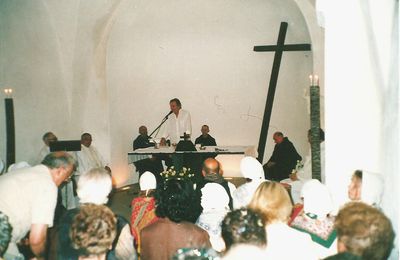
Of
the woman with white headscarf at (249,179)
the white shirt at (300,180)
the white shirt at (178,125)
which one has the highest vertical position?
the white shirt at (178,125)

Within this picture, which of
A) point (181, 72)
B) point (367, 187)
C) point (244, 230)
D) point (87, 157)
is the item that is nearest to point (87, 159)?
point (87, 157)

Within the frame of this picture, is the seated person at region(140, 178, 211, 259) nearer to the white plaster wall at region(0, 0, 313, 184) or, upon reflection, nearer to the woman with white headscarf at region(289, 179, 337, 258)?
the woman with white headscarf at region(289, 179, 337, 258)

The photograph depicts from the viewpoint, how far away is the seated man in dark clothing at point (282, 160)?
884cm

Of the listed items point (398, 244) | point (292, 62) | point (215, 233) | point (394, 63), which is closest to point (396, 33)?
point (394, 63)

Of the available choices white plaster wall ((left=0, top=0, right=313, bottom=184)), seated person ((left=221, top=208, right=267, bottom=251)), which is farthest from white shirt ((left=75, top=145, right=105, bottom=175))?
seated person ((left=221, top=208, right=267, bottom=251))

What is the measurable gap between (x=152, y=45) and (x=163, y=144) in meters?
2.99

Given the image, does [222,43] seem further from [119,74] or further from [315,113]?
[315,113]

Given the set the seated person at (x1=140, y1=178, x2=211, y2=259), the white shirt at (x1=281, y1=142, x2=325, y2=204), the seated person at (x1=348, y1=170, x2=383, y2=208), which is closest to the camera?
the seated person at (x1=140, y1=178, x2=211, y2=259)

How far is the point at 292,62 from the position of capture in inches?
437

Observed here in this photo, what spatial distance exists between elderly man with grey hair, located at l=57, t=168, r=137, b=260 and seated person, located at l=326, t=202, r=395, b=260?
1.33m

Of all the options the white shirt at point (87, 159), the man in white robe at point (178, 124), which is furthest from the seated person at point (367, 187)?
the man in white robe at point (178, 124)

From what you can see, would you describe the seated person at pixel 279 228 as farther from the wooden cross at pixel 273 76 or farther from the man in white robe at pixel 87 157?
the wooden cross at pixel 273 76

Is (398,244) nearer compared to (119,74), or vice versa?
(398,244)

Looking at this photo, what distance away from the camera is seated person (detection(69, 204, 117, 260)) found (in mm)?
2576
